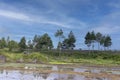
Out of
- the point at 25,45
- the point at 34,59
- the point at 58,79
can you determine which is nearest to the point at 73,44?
the point at 25,45

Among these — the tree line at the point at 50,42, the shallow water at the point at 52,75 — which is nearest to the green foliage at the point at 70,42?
the tree line at the point at 50,42

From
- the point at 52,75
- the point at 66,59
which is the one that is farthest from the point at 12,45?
the point at 52,75

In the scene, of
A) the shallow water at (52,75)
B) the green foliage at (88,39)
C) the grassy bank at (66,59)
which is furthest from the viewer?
the green foliage at (88,39)

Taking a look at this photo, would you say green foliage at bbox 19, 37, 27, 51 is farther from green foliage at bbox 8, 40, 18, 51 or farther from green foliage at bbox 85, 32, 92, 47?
green foliage at bbox 85, 32, 92, 47

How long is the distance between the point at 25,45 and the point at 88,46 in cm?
2897

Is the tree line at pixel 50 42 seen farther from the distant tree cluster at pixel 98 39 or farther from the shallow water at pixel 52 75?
the shallow water at pixel 52 75

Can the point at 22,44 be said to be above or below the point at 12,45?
above

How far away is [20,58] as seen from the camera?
76.6 meters

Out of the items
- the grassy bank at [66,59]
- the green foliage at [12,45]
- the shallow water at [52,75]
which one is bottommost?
the shallow water at [52,75]

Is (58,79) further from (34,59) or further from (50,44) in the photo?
(50,44)

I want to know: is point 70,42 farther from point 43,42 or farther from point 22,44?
point 22,44

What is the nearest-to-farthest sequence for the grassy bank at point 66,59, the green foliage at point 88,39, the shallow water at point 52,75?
the shallow water at point 52,75
the grassy bank at point 66,59
the green foliage at point 88,39

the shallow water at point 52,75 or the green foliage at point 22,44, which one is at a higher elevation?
the green foliage at point 22,44

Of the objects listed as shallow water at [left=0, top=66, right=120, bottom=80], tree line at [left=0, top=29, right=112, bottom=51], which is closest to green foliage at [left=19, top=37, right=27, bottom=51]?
tree line at [left=0, top=29, right=112, bottom=51]
